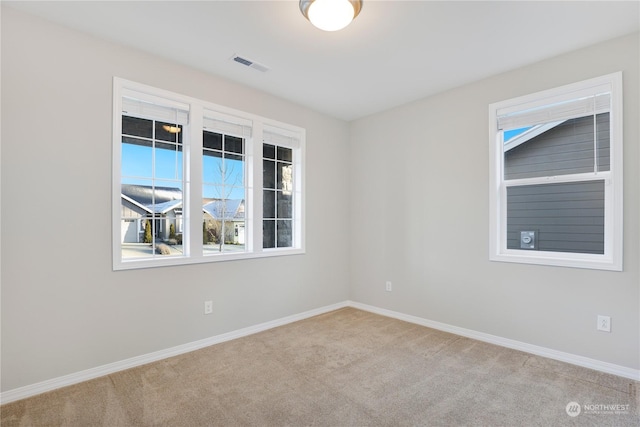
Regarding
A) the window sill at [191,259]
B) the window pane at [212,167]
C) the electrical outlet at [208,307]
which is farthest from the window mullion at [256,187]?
the electrical outlet at [208,307]

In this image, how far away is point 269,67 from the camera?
300cm

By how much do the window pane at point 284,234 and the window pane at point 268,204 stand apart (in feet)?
0.54

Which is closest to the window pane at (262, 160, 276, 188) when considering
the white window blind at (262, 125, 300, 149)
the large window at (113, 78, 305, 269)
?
the large window at (113, 78, 305, 269)

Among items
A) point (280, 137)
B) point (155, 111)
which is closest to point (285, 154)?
point (280, 137)

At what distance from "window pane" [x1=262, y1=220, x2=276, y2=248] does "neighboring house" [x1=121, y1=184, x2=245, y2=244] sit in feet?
1.89

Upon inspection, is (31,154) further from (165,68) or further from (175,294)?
(175,294)

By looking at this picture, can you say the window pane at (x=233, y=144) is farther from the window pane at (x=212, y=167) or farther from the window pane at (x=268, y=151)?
the window pane at (x=268, y=151)

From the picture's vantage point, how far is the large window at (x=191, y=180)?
271 centimetres

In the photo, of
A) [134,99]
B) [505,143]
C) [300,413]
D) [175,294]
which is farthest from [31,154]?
[505,143]

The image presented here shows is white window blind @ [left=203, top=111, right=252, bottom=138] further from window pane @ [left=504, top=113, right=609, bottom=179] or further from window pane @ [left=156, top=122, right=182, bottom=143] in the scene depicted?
window pane @ [left=504, top=113, right=609, bottom=179]

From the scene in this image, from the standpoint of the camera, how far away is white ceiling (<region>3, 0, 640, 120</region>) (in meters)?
2.17

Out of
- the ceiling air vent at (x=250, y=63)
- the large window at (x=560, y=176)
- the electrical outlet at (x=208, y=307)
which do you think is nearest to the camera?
the large window at (x=560, y=176)

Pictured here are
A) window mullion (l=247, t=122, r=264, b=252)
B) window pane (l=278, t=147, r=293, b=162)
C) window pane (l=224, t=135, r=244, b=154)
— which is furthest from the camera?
window pane (l=278, t=147, r=293, b=162)

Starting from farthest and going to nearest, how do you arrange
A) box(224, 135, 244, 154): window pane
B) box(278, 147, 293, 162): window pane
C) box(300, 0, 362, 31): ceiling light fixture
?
box(278, 147, 293, 162): window pane < box(224, 135, 244, 154): window pane < box(300, 0, 362, 31): ceiling light fixture
